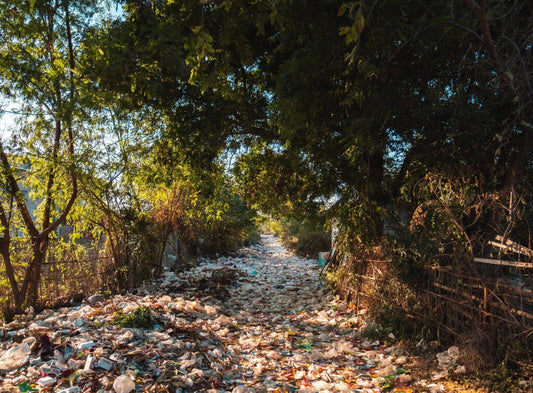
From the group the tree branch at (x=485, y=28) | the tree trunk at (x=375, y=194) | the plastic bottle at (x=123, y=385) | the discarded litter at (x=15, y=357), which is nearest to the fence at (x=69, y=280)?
the discarded litter at (x=15, y=357)

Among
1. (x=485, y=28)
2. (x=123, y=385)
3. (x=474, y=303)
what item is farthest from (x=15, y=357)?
(x=485, y=28)

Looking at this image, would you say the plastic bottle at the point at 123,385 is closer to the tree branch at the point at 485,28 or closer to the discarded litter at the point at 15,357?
the discarded litter at the point at 15,357

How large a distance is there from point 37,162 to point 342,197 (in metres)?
4.73

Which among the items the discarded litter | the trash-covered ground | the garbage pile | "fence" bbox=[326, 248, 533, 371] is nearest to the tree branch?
"fence" bbox=[326, 248, 533, 371]

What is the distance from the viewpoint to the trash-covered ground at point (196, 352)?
3111 mm

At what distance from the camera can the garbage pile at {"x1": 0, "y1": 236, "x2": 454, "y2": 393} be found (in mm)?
3107

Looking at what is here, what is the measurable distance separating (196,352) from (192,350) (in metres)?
0.10

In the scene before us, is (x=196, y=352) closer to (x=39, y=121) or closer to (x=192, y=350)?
(x=192, y=350)

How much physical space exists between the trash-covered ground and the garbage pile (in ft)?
0.04

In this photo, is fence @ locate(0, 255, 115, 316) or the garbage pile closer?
the garbage pile

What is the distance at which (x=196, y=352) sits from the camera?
3.83 m

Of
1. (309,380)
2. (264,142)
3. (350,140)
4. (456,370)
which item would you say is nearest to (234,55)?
(264,142)

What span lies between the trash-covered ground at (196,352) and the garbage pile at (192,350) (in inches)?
0.5

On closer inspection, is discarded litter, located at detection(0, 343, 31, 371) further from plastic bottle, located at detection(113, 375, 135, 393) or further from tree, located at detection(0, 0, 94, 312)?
tree, located at detection(0, 0, 94, 312)
